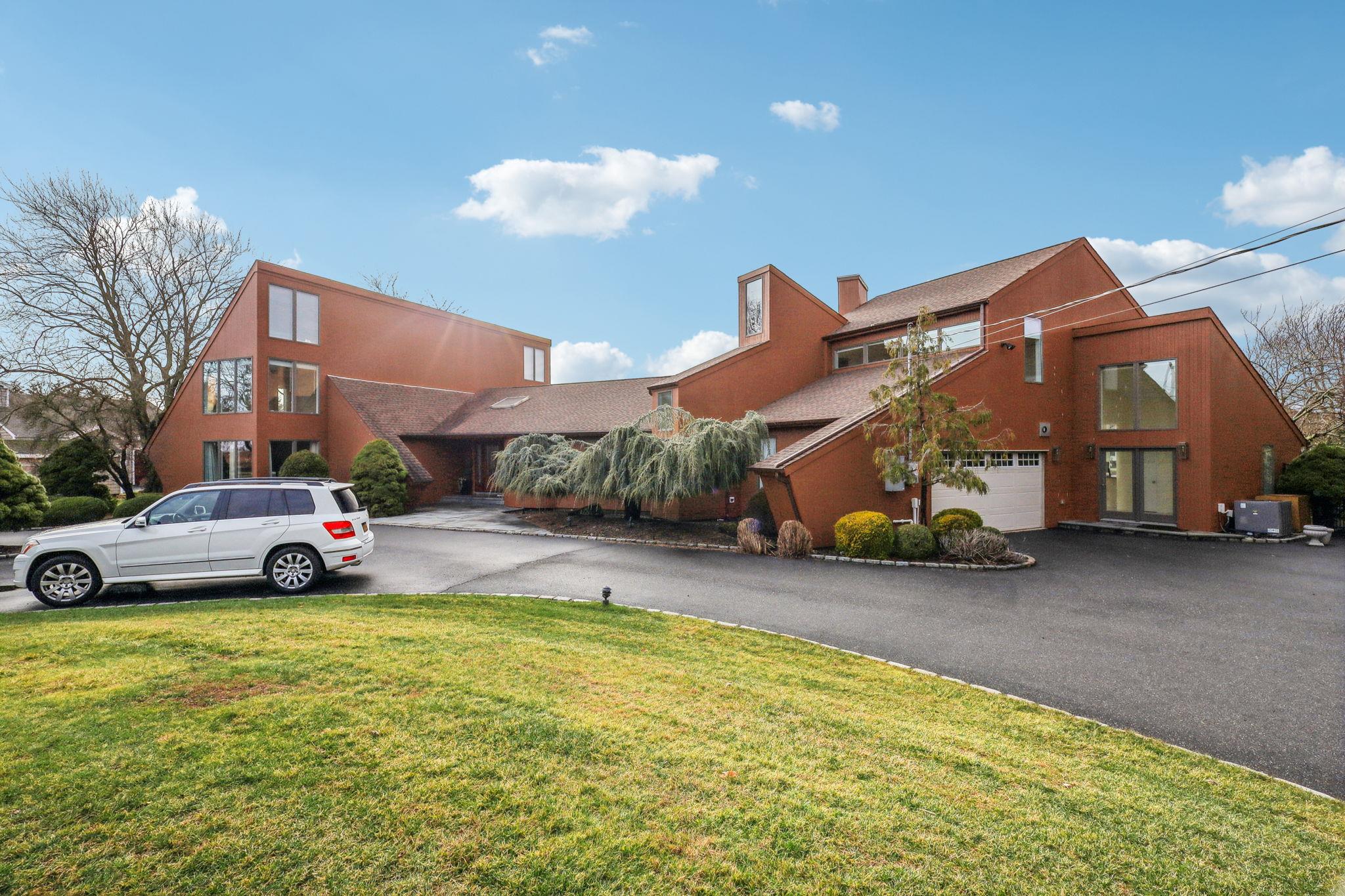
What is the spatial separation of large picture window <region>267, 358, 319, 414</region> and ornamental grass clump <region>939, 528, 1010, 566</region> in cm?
2313

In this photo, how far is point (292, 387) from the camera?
22.9m

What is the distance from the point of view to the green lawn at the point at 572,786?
2594mm

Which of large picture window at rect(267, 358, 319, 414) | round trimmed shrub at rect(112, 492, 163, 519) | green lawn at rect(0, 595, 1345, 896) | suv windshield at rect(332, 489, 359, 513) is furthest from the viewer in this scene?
large picture window at rect(267, 358, 319, 414)

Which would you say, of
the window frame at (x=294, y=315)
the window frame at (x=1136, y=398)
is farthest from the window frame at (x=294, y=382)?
the window frame at (x=1136, y=398)

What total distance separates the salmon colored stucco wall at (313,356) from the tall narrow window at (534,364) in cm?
507

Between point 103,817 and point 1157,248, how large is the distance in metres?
24.5

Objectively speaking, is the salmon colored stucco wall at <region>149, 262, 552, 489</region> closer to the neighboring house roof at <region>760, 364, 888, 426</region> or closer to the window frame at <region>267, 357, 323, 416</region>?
the window frame at <region>267, 357, 323, 416</region>

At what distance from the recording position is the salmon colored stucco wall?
21781 mm

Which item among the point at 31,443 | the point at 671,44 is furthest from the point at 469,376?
the point at 671,44

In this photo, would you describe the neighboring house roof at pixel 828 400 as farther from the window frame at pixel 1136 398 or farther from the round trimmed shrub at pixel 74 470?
the round trimmed shrub at pixel 74 470

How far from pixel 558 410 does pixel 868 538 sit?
591 inches

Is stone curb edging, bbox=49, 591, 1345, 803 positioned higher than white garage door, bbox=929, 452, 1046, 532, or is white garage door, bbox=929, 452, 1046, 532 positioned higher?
white garage door, bbox=929, 452, 1046, 532

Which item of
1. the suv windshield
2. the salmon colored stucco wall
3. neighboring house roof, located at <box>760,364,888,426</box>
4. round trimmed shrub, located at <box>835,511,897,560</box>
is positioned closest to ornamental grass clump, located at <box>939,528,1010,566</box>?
round trimmed shrub, located at <box>835,511,897,560</box>

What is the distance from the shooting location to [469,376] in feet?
99.2
